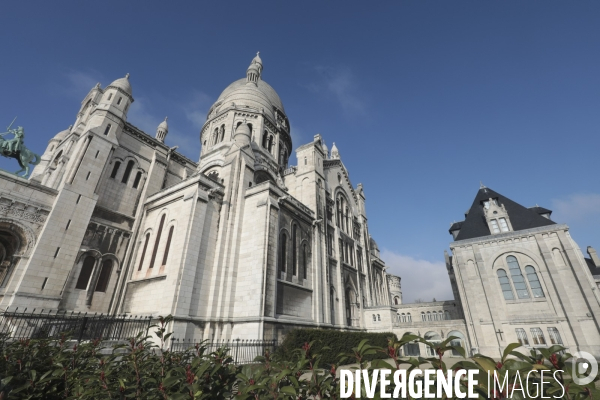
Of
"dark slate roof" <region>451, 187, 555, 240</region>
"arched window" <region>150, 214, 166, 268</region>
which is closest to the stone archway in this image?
"arched window" <region>150, 214, 166, 268</region>

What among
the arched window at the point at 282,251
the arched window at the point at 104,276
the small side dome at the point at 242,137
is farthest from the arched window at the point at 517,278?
the arched window at the point at 104,276

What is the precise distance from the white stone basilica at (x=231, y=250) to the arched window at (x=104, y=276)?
81mm

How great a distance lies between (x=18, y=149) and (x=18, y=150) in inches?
2.6

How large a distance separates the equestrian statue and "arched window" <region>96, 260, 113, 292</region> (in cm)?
765

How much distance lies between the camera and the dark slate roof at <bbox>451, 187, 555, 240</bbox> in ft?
90.2

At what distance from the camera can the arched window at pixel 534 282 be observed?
80.6 ft

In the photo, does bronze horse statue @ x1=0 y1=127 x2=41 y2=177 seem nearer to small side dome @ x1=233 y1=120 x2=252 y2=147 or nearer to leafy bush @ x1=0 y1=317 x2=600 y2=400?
small side dome @ x1=233 y1=120 x2=252 y2=147

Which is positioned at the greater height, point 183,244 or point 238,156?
point 238,156

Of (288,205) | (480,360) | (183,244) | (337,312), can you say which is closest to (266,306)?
(183,244)

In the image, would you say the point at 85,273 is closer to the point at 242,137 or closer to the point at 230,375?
the point at 242,137

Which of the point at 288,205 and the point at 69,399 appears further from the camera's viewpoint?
the point at 288,205

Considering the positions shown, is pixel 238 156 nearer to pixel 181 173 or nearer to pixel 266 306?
pixel 181 173

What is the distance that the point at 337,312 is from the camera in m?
24.4

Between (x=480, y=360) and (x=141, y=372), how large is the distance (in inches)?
151
